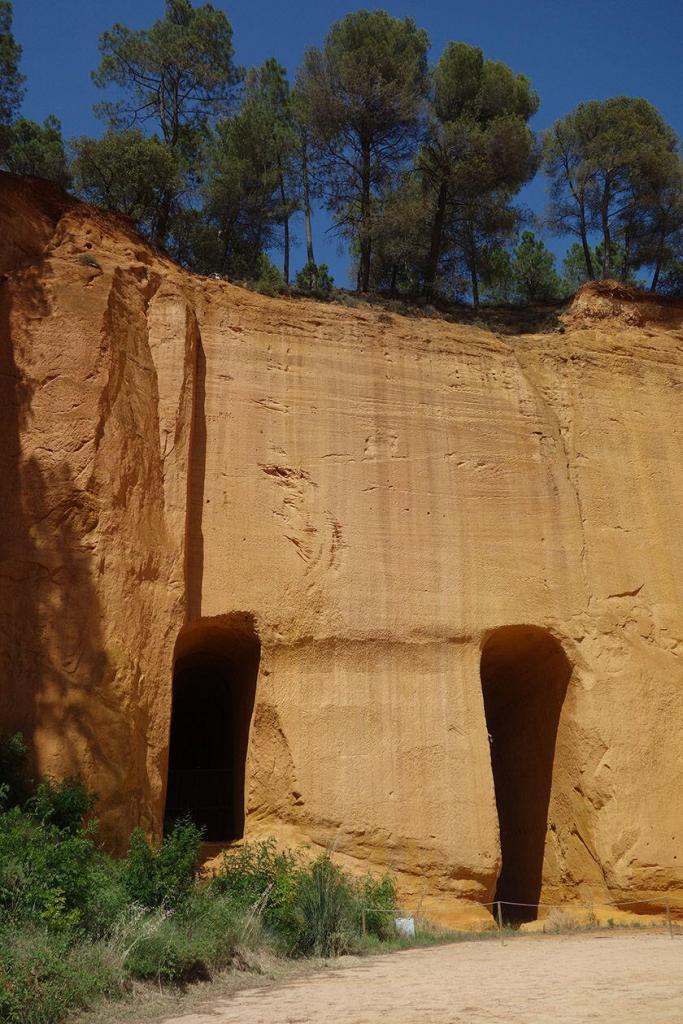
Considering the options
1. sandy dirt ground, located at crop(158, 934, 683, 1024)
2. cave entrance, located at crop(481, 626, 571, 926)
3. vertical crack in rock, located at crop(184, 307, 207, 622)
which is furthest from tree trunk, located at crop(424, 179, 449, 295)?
sandy dirt ground, located at crop(158, 934, 683, 1024)

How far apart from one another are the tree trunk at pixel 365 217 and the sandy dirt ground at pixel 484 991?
12.9 m

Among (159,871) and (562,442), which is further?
(562,442)

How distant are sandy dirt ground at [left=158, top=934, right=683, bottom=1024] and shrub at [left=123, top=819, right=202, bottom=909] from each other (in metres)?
1.46

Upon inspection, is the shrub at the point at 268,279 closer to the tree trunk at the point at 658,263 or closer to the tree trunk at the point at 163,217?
the tree trunk at the point at 163,217

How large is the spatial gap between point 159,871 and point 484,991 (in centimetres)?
330

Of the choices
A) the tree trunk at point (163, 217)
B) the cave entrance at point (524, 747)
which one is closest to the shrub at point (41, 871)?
the cave entrance at point (524, 747)

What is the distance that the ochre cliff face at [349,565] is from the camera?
10.2 meters

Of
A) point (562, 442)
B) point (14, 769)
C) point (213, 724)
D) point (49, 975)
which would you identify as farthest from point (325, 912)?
point (562, 442)

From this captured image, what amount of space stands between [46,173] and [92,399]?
909cm

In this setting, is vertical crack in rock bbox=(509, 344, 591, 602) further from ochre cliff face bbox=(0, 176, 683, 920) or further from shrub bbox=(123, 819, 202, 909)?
shrub bbox=(123, 819, 202, 909)

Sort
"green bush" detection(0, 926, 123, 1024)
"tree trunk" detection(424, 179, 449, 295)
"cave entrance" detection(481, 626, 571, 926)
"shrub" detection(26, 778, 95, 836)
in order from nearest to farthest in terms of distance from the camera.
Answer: "green bush" detection(0, 926, 123, 1024) < "shrub" detection(26, 778, 95, 836) < "cave entrance" detection(481, 626, 571, 926) < "tree trunk" detection(424, 179, 449, 295)

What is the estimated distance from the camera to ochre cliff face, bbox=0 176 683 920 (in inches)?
403

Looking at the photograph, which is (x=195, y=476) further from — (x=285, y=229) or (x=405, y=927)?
(x=285, y=229)

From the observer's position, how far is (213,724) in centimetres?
1602
